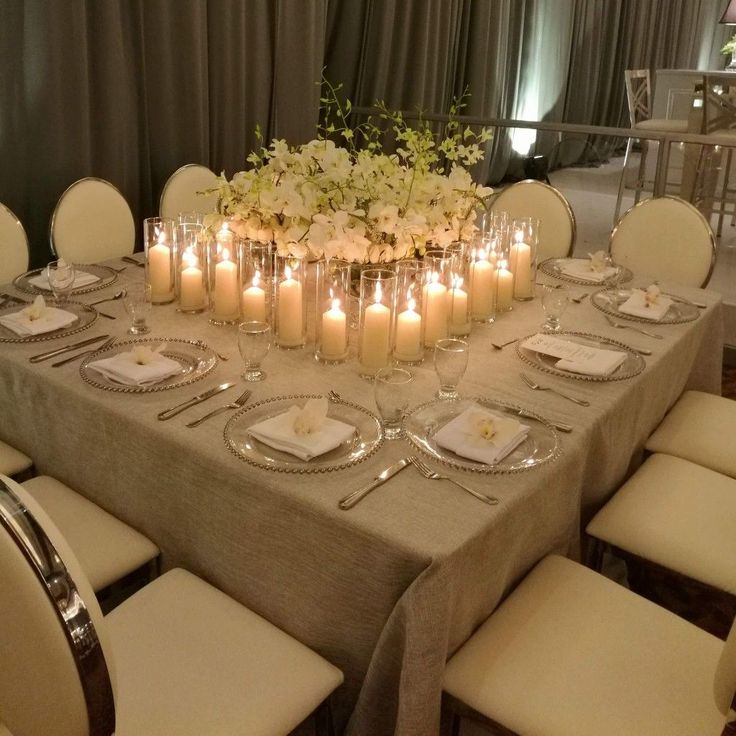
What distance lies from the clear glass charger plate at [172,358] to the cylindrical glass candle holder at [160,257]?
269mm

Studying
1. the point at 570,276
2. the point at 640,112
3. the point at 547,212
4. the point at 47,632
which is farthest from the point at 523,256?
the point at 640,112

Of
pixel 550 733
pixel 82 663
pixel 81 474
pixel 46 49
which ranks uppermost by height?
pixel 46 49

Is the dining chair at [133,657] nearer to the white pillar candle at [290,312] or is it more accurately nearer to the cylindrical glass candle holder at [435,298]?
the white pillar candle at [290,312]

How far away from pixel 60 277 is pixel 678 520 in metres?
1.60

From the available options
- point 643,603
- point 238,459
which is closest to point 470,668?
point 643,603

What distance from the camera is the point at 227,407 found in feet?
5.04

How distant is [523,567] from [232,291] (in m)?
0.98

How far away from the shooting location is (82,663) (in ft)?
3.00

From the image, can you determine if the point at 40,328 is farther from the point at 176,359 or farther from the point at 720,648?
the point at 720,648

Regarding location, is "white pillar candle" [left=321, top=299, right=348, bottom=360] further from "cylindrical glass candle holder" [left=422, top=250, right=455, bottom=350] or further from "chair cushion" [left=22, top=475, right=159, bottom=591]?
"chair cushion" [left=22, top=475, right=159, bottom=591]

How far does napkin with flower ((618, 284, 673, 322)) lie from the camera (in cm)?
214

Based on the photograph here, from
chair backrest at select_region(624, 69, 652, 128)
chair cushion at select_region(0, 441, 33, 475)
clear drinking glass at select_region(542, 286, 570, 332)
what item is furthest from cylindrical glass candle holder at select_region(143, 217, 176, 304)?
chair backrest at select_region(624, 69, 652, 128)

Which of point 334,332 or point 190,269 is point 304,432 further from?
point 190,269

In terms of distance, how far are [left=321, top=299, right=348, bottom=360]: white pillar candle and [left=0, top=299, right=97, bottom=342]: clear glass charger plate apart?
61cm
